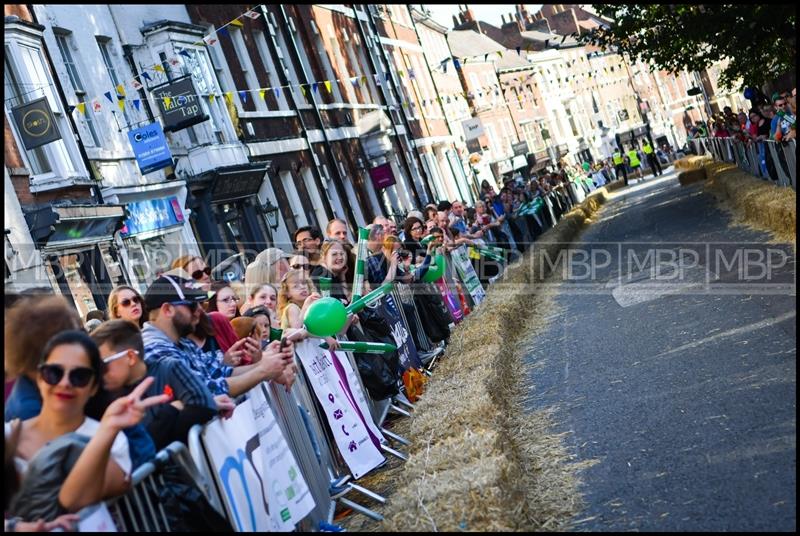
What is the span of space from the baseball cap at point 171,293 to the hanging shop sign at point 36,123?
1186 centimetres

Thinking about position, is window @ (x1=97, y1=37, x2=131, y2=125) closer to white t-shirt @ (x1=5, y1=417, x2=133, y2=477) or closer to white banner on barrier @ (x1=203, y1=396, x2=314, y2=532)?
white banner on barrier @ (x1=203, y1=396, x2=314, y2=532)

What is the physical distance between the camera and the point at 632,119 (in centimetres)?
11912

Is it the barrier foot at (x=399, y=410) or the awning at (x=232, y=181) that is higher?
the awning at (x=232, y=181)

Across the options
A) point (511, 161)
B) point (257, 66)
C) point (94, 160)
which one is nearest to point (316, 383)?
point (94, 160)

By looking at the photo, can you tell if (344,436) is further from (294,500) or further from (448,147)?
(448,147)

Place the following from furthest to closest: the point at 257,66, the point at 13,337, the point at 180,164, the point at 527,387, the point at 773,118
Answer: the point at 257,66
the point at 180,164
the point at 773,118
the point at 527,387
the point at 13,337

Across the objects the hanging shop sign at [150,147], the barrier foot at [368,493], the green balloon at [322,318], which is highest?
the hanging shop sign at [150,147]

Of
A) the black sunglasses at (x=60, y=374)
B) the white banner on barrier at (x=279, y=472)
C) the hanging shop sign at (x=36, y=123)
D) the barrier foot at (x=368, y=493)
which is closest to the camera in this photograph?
the black sunglasses at (x=60, y=374)

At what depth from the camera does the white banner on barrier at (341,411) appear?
27.5ft

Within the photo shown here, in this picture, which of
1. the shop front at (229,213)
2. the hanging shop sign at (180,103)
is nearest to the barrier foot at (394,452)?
the hanging shop sign at (180,103)

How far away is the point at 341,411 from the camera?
28.1 ft

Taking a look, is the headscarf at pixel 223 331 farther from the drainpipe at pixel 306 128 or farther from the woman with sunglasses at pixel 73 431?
the drainpipe at pixel 306 128

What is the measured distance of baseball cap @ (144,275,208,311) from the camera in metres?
6.77

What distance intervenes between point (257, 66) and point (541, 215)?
10349 millimetres
